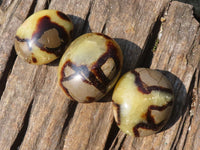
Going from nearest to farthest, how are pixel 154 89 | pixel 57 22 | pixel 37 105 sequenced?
pixel 154 89
pixel 57 22
pixel 37 105

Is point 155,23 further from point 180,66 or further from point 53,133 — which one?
point 53,133

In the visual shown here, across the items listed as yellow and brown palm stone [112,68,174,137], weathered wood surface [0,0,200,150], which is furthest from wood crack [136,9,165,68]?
yellow and brown palm stone [112,68,174,137]

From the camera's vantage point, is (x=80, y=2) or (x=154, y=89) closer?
(x=154, y=89)

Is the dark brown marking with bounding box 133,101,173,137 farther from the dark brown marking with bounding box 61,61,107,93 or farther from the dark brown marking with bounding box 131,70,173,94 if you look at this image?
the dark brown marking with bounding box 61,61,107,93

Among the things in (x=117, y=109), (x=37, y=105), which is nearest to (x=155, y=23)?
(x=117, y=109)

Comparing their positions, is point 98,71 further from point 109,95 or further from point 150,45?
point 150,45

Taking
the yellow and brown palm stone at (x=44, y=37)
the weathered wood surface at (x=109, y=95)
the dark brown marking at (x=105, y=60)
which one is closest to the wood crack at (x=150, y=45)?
the weathered wood surface at (x=109, y=95)
